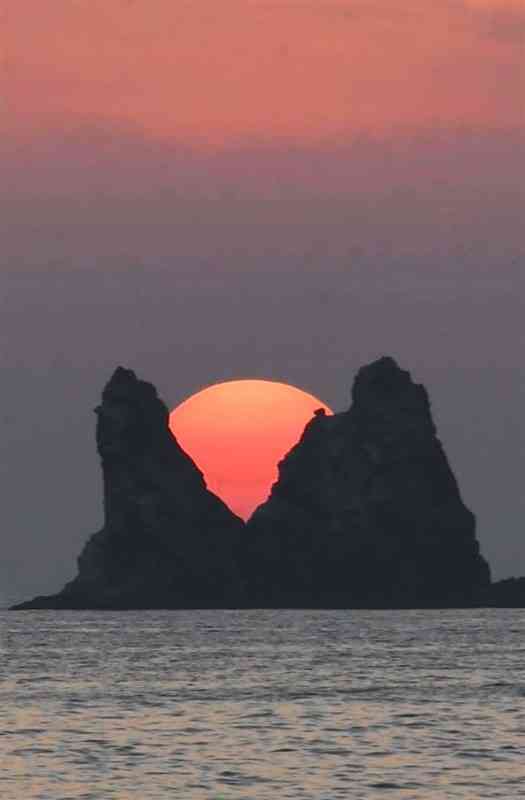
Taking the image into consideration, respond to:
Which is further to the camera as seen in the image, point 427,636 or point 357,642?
point 427,636

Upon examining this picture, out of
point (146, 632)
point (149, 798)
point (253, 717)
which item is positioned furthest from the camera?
point (146, 632)

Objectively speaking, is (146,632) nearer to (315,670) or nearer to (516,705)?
(315,670)

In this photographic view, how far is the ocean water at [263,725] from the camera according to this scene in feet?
207

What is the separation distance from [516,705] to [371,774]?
25.6m

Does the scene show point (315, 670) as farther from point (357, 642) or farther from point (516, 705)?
point (357, 642)

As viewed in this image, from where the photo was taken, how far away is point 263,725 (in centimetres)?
8156

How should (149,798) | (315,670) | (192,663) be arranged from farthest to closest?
(192,663) → (315,670) → (149,798)

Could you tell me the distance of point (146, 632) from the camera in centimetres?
19250

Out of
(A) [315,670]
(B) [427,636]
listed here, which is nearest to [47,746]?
(A) [315,670]

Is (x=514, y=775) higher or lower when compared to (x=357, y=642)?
lower

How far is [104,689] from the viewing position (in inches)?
4023

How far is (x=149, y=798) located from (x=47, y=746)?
14.5 meters

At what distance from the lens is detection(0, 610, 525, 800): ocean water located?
6322 cm

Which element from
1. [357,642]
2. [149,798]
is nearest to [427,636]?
[357,642]
